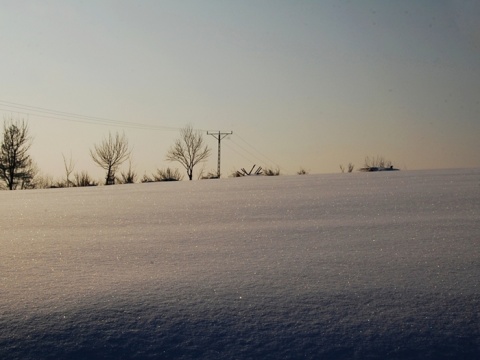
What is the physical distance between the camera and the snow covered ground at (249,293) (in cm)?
118

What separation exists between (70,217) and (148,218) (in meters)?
0.66

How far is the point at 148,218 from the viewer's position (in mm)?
3174

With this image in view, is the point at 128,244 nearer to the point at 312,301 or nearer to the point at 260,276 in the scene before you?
the point at 260,276

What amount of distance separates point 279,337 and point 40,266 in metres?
1.07

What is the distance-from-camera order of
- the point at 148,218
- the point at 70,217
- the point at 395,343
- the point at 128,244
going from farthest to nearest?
1. the point at 70,217
2. the point at 148,218
3. the point at 128,244
4. the point at 395,343

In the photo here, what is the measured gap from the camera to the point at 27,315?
134 centimetres

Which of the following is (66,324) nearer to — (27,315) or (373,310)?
(27,315)

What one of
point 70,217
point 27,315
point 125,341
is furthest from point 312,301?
point 70,217

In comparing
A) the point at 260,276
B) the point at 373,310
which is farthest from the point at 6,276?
the point at 373,310

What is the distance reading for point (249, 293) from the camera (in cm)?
141

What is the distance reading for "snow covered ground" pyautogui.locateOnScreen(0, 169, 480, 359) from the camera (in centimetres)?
118

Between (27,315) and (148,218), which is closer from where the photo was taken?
(27,315)

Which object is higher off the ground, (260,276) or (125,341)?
(260,276)

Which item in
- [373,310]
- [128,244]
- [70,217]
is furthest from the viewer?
[70,217]
